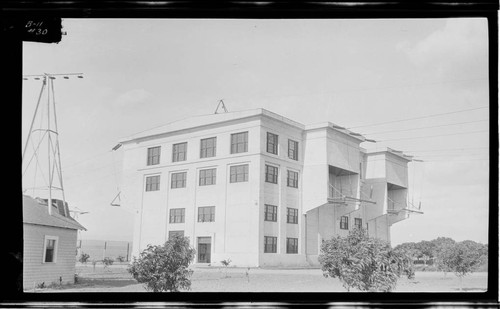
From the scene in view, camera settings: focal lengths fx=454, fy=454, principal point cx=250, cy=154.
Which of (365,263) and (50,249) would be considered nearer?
(50,249)

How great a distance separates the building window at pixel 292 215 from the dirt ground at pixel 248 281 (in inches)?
30.9

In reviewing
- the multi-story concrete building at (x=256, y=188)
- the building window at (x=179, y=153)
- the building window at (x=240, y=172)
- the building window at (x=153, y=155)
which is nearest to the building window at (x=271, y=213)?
the multi-story concrete building at (x=256, y=188)

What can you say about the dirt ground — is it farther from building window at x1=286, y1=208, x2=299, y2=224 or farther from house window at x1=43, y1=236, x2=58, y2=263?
building window at x1=286, y1=208, x2=299, y2=224

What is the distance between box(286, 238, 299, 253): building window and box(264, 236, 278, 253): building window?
0.19 meters

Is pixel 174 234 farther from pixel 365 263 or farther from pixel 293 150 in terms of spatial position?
pixel 365 263

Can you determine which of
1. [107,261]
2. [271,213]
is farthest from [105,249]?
[271,213]

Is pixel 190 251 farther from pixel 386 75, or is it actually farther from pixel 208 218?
pixel 386 75

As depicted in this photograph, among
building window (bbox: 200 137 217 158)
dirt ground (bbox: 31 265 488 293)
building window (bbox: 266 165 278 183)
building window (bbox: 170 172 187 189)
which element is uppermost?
building window (bbox: 200 137 217 158)

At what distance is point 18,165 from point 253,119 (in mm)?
3779

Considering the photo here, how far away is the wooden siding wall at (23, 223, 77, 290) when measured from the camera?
21.7 feet

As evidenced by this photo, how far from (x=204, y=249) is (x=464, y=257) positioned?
387cm

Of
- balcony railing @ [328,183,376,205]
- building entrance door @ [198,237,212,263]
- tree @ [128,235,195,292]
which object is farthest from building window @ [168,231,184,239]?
balcony railing @ [328,183,376,205]

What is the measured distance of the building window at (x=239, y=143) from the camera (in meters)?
7.10

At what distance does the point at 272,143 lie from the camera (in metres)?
7.14
